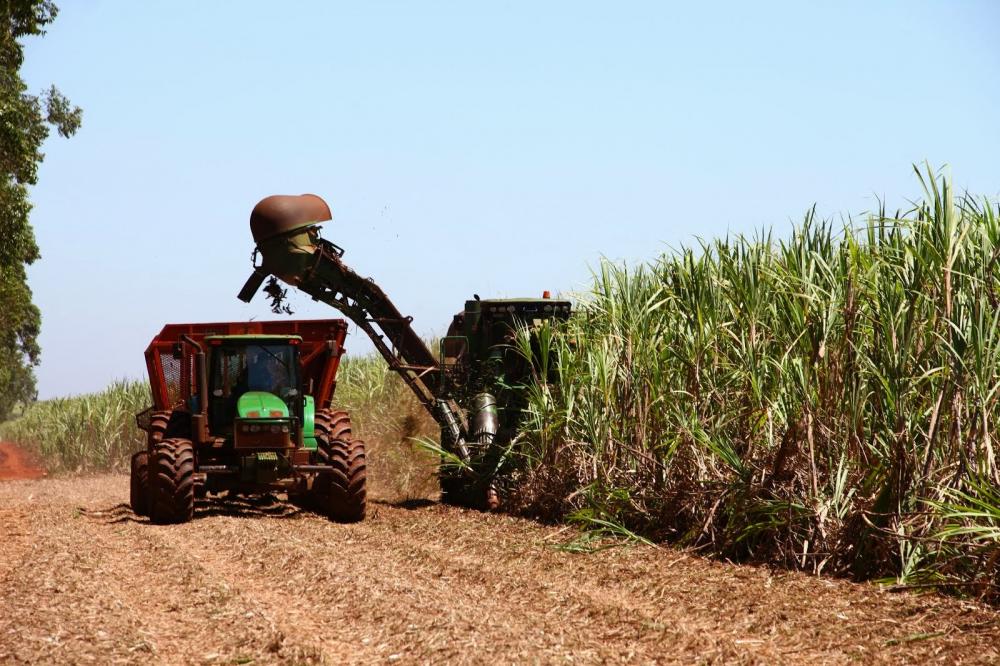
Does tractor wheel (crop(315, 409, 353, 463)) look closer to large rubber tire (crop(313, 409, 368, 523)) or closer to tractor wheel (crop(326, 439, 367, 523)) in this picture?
large rubber tire (crop(313, 409, 368, 523))

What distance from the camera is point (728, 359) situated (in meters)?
10.0

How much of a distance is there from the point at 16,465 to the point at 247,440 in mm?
25035

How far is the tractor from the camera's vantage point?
497 inches

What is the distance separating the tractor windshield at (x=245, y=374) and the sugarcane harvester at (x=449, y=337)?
1981 mm

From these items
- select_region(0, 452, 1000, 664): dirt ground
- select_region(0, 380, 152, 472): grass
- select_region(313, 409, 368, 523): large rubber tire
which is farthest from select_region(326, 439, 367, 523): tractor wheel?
select_region(0, 380, 152, 472): grass

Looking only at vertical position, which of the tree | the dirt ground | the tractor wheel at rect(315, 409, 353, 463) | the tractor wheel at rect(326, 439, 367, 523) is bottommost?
the dirt ground

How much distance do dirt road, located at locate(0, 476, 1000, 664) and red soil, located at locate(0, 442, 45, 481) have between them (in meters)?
20.8

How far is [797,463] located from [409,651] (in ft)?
12.1

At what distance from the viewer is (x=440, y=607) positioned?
736cm

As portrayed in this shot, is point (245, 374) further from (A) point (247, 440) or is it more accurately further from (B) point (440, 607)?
(B) point (440, 607)

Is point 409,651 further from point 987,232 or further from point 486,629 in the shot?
point 987,232

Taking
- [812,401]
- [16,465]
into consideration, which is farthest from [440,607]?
[16,465]

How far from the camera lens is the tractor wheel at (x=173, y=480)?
1241cm

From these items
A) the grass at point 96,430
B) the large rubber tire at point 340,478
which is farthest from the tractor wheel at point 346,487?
the grass at point 96,430
